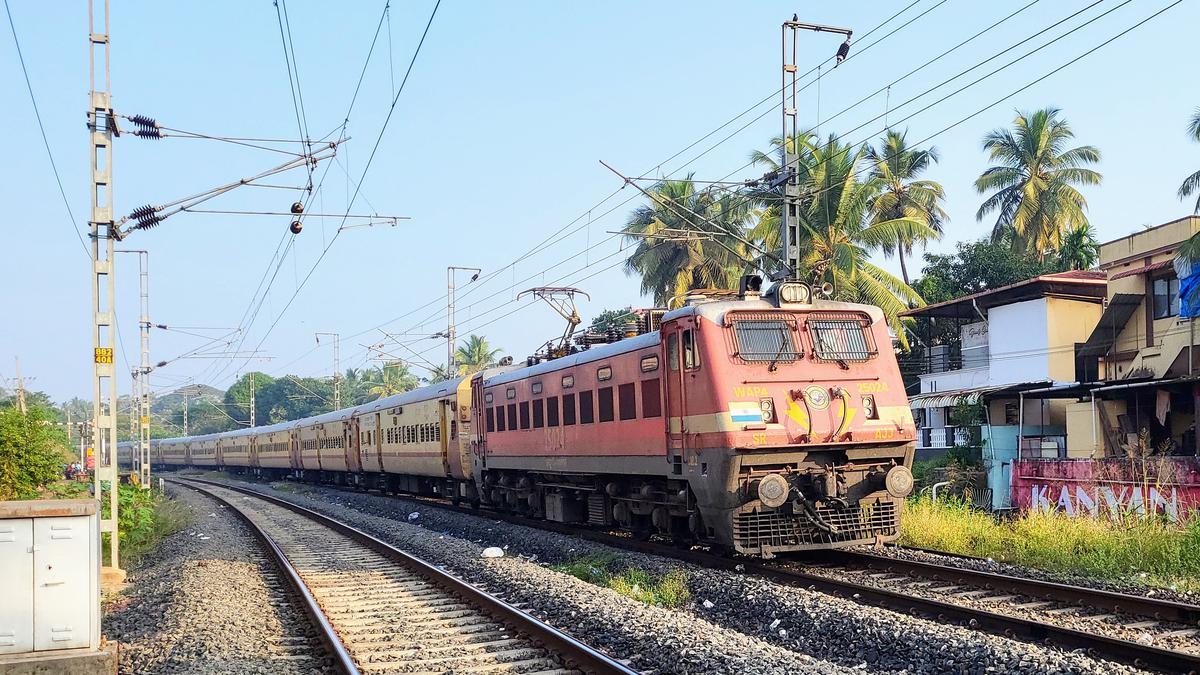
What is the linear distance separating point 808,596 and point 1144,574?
389 centimetres

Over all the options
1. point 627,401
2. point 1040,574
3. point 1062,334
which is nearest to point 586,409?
point 627,401

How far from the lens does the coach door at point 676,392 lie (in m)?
12.6

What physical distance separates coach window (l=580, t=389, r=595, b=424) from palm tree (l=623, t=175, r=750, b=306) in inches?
870

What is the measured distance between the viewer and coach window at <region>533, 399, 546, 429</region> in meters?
17.9

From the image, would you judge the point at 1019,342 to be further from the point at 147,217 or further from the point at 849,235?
the point at 147,217

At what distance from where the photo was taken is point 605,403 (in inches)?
597

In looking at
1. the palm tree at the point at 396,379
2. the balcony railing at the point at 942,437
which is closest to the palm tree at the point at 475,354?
the palm tree at the point at 396,379

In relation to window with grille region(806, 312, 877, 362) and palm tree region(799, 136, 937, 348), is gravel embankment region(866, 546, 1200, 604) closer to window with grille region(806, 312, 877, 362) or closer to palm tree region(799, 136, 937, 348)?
window with grille region(806, 312, 877, 362)

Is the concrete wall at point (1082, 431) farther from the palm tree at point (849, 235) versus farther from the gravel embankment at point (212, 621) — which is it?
the gravel embankment at point (212, 621)

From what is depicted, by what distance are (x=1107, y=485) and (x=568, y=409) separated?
29.8ft

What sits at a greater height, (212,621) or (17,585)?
(17,585)

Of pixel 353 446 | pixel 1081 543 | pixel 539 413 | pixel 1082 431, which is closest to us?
pixel 1081 543

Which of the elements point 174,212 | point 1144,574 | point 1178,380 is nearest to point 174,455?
point 174,212

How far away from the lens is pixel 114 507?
47.5 feet
